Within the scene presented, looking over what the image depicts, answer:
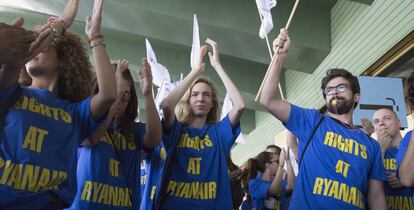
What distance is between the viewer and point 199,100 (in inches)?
129

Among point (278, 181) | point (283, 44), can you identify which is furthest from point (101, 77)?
point (278, 181)

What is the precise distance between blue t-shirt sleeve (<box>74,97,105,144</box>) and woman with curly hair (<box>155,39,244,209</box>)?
782mm

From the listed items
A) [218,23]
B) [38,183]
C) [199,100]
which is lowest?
[38,183]

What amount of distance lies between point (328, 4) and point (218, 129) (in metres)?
4.92

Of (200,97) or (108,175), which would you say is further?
(200,97)

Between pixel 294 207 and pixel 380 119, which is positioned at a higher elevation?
pixel 380 119

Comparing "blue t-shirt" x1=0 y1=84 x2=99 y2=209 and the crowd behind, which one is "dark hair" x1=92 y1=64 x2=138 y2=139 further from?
"blue t-shirt" x1=0 y1=84 x2=99 y2=209

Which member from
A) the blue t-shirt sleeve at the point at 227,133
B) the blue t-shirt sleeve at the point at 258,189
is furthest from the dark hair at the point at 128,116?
the blue t-shirt sleeve at the point at 258,189

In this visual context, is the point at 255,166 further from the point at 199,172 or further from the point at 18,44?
the point at 18,44

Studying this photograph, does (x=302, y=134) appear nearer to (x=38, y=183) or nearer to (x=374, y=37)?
(x=38, y=183)

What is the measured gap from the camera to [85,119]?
2.24 metres

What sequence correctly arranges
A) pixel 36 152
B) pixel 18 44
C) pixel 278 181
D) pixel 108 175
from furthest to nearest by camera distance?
pixel 278 181 < pixel 108 175 < pixel 36 152 < pixel 18 44

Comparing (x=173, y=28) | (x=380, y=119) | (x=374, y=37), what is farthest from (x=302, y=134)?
(x=173, y=28)

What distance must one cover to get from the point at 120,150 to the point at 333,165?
46.1 inches
